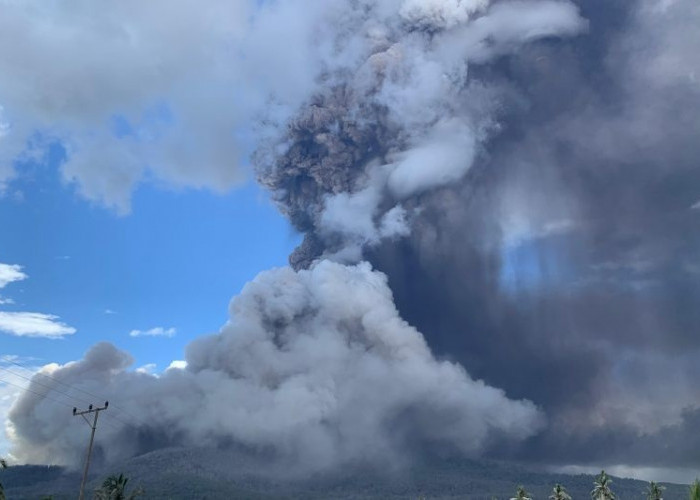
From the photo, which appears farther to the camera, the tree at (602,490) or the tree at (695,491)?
the tree at (602,490)

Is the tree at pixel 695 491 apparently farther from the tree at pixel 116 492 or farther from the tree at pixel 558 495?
the tree at pixel 116 492

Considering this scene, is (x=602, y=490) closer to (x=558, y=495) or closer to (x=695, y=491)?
(x=558, y=495)

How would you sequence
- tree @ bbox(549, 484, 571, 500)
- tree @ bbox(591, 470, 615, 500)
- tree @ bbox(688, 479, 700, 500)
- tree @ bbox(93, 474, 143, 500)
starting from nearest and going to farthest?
tree @ bbox(688, 479, 700, 500) → tree @ bbox(93, 474, 143, 500) → tree @ bbox(549, 484, 571, 500) → tree @ bbox(591, 470, 615, 500)

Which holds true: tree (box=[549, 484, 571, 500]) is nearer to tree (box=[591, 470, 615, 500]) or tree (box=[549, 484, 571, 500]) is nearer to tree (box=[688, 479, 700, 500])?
tree (box=[591, 470, 615, 500])

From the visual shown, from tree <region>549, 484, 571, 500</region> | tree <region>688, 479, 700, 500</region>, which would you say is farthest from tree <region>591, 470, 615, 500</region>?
tree <region>688, 479, 700, 500</region>

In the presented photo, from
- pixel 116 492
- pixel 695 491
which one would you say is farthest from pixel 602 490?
pixel 116 492

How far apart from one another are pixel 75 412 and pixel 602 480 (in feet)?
296

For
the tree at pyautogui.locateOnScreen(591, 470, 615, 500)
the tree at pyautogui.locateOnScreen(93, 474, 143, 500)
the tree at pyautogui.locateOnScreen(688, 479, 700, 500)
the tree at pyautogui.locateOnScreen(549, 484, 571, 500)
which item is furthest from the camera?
the tree at pyautogui.locateOnScreen(591, 470, 615, 500)

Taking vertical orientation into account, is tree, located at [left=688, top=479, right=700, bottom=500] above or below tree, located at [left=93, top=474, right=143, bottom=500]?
above

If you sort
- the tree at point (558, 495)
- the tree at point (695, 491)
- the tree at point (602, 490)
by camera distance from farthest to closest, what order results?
1. the tree at point (602, 490)
2. the tree at point (558, 495)
3. the tree at point (695, 491)

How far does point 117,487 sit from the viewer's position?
313 ft

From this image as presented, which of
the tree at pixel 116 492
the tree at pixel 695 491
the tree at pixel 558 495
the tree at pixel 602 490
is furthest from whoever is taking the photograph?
the tree at pixel 602 490

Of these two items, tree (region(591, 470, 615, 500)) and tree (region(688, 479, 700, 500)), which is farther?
tree (region(591, 470, 615, 500))

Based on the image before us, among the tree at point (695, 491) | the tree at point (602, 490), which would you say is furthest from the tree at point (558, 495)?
the tree at point (695, 491)
